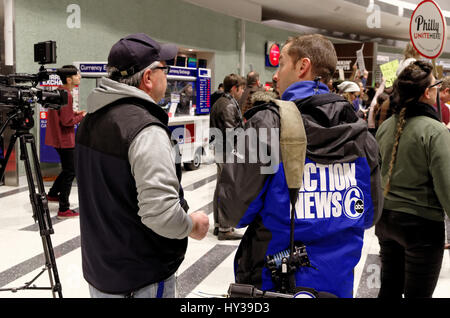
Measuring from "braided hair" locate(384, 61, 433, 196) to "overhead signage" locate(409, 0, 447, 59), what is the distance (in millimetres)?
1428

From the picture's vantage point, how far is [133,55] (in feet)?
5.33

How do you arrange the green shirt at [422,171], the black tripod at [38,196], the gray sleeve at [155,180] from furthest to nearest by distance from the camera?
the black tripod at [38,196], the green shirt at [422,171], the gray sleeve at [155,180]

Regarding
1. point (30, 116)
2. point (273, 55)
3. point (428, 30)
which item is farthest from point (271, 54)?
point (30, 116)

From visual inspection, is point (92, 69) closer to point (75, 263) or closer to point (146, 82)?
point (75, 263)

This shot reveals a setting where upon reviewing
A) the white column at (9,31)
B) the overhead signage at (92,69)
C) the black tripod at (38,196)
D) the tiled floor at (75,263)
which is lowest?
the tiled floor at (75,263)

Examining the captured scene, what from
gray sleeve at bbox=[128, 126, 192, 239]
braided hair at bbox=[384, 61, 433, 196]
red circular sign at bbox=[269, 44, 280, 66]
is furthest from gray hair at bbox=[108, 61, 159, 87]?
red circular sign at bbox=[269, 44, 280, 66]

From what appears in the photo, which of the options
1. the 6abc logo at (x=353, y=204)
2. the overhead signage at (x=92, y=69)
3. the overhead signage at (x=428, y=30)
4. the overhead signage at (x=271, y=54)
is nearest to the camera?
the 6abc logo at (x=353, y=204)

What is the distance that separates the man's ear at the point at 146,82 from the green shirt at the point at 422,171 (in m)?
1.40

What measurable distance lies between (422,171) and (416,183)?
0.07m

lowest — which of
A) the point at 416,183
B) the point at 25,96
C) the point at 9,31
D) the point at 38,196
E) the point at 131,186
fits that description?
the point at 38,196

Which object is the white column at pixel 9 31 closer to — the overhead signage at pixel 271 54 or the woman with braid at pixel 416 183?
the woman with braid at pixel 416 183

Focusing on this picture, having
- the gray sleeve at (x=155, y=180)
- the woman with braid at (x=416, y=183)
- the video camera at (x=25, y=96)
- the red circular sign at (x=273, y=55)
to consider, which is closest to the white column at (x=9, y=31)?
the video camera at (x=25, y=96)

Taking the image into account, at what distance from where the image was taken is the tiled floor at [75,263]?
341 cm

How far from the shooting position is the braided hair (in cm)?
240
